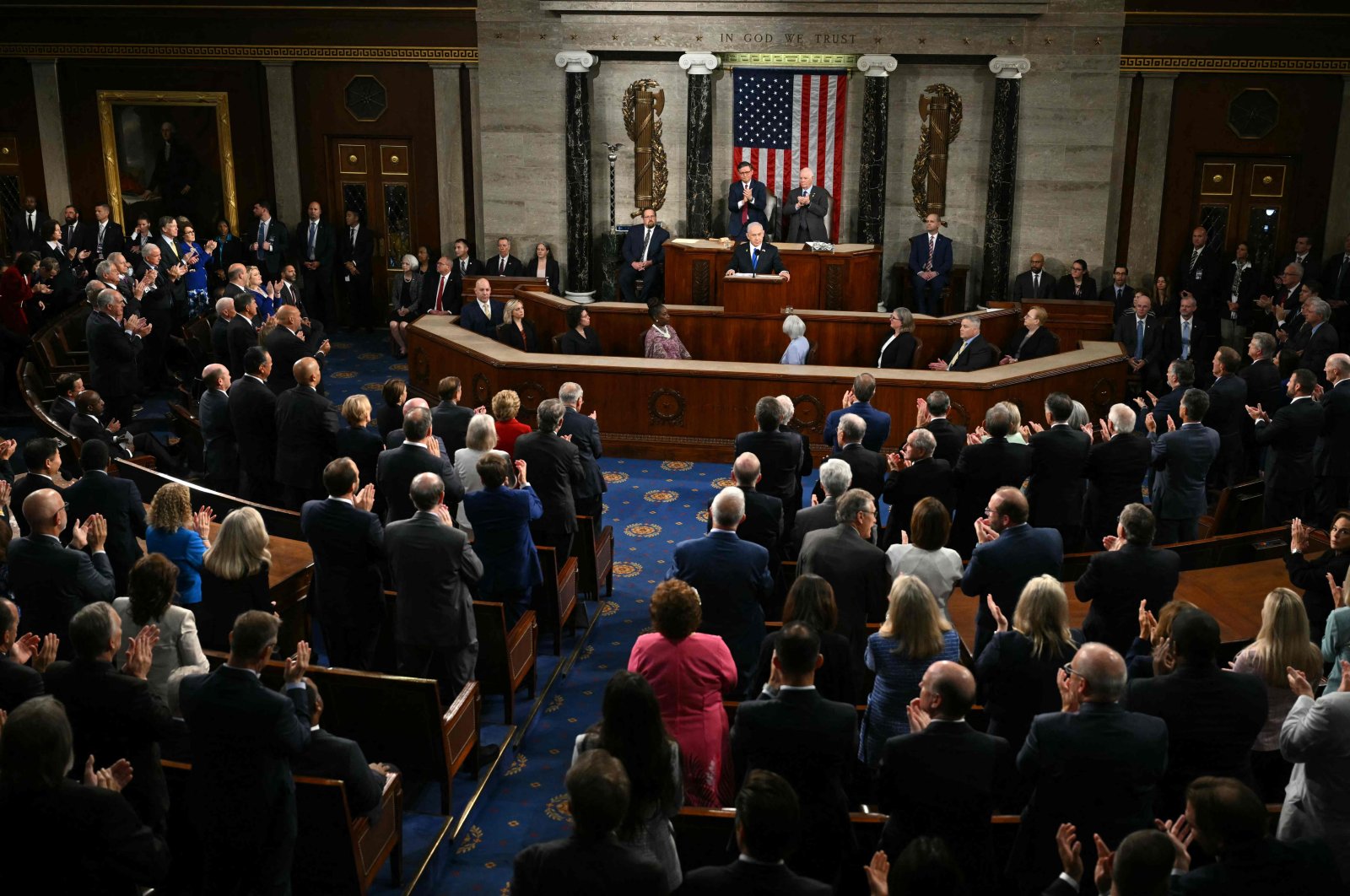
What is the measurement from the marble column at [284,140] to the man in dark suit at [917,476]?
11.5 meters

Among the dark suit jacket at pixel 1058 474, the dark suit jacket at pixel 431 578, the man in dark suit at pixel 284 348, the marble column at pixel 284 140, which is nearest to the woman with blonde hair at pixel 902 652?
the dark suit jacket at pixel 431 578

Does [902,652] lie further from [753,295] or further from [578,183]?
[578,183]

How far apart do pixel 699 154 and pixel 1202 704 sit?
12075mm

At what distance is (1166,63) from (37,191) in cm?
1452

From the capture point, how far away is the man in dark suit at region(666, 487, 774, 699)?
5.36m

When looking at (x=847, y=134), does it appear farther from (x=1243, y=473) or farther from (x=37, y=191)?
(x=37, y=191)

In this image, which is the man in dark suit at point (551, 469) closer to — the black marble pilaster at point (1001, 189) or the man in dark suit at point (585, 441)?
the man in dark suit at point (585, 441)

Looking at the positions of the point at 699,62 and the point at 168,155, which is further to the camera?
the point at 168,155

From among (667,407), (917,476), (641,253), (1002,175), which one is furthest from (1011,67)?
(917,476)

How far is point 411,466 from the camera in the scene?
6.62 meters

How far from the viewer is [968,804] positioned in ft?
12.5

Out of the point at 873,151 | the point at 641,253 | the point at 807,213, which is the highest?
the point at 873,151

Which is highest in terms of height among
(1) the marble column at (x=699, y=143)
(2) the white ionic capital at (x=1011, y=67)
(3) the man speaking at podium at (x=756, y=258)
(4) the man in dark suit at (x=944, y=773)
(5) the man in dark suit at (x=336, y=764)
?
(2) the white ionic capital at (x=1011, y=67)

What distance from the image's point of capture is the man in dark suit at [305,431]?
26.0 ft
